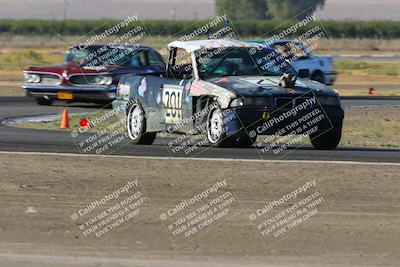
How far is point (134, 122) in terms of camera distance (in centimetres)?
1698

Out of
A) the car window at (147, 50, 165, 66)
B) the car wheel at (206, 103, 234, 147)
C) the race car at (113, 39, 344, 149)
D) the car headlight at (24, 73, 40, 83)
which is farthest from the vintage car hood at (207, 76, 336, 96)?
the car headlight at (24, 73, 40, 83)

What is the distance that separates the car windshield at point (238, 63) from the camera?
1586cm

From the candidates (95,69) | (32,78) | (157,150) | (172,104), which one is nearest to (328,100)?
(172,104)

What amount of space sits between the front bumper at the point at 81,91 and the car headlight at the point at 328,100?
9825 millimetres

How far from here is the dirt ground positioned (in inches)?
328

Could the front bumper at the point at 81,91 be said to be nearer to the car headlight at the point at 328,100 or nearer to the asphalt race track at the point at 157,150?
the asphalt race track at the point at 157,150

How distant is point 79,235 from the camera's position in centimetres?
916

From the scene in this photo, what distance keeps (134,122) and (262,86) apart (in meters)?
2.59

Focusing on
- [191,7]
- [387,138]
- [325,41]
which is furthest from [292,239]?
[191,7]

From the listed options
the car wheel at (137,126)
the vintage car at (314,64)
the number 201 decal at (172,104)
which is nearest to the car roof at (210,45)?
the number 201 decal at (172,104)

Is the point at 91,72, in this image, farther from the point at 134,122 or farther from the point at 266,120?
the point at 266,120

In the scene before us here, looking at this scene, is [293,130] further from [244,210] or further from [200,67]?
[244,210]

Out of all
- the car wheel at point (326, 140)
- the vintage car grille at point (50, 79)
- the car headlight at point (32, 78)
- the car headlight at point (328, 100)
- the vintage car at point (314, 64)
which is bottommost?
the vintage car at point (314, 64)

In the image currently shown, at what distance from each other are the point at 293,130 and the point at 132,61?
1060cm
